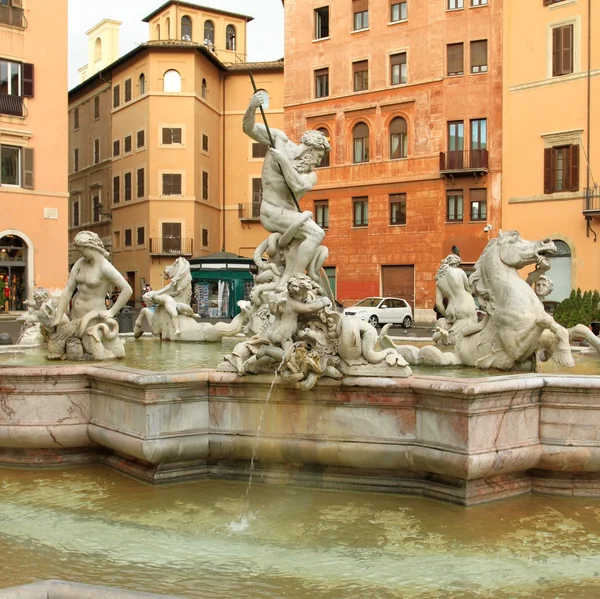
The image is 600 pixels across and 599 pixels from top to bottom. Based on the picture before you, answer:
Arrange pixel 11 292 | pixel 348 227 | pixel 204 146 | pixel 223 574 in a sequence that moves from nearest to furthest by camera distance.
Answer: pixel 223 574 → pixel 11 292 → pixel 348 227 → pixel 204 146

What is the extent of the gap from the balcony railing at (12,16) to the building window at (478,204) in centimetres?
1893

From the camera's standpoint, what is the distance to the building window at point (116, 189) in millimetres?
46938

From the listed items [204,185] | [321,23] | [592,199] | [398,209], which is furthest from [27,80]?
[592,199]

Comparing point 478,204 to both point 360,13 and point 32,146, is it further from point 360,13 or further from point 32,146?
point 32,146

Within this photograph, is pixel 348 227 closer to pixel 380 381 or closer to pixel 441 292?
pixel 441 292

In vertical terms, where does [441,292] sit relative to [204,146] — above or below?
below

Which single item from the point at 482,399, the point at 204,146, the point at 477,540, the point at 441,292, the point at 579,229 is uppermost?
the point at 204,146

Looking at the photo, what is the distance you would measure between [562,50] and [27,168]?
21.0 meters

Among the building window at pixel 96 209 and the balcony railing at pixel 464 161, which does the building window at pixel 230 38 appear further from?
the balcony railing at pixel 464 161

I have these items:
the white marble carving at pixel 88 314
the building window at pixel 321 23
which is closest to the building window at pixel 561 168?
the building window at pixel 321 23

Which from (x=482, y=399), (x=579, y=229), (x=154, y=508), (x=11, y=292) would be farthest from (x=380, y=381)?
(x=11, y=292)

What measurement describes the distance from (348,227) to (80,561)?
31051mm

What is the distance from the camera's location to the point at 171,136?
43625 mm

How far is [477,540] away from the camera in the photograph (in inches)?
166
